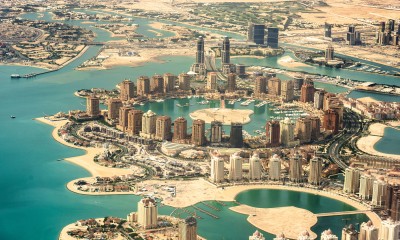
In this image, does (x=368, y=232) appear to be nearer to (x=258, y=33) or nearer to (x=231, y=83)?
(x=231, y=83)

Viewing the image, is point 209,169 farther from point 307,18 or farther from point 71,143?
point 307,18

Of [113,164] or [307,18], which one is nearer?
[113,164]

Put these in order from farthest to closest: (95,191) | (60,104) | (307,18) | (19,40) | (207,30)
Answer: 1. (307,18)
2. (207,30)
3. (19,40)
4. (60,104)
5. (95,191)

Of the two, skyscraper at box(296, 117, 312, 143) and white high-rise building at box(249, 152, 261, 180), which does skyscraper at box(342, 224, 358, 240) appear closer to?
white high-rise building at box(249, 152, 261, 180)

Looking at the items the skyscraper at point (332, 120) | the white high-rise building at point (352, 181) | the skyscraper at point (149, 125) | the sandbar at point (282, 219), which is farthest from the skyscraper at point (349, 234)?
the skyscraper at point (149, 125)

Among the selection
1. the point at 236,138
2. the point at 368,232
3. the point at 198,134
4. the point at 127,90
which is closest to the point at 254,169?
the point at 236,138

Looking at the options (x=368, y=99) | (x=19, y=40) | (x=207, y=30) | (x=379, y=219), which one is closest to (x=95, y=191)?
(x=379, y=219)

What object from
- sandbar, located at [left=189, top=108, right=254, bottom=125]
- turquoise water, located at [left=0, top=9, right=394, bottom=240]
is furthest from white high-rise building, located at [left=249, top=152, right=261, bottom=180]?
sandbar, located at [left=189, top=108, right=254, bottom=125]

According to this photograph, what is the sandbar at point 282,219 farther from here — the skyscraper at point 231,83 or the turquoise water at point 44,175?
the skyscraper at point 231,83
